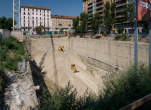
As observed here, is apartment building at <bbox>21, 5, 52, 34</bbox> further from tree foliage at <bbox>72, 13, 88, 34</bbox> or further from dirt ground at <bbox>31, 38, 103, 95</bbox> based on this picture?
dirt ground at <bbox>31, 38, 103, 95</bbox>

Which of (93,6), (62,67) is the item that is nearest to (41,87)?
(62,67)

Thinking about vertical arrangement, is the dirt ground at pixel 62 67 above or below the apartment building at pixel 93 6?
below

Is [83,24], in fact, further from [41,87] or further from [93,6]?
[41,87]

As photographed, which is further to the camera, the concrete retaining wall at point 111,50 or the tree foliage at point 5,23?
the tree foliage at point 5,23

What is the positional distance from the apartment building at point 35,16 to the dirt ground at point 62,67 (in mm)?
59649

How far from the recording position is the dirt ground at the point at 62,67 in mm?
17453

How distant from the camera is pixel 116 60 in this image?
58.4 ft

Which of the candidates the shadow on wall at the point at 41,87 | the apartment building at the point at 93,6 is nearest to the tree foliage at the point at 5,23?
the apartment building at the point at 93,6

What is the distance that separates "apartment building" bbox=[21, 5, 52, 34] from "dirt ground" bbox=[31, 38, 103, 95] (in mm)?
59649

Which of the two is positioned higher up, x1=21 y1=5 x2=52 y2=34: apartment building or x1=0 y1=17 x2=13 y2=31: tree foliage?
x1=21 y1=5 x2=52 y2=34: apartment building

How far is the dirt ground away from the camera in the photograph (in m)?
17.5

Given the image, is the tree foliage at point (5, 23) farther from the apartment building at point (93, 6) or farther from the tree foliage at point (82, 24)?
the apartment building at point (93, 6)

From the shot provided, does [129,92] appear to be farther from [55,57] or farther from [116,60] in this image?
[55,57]

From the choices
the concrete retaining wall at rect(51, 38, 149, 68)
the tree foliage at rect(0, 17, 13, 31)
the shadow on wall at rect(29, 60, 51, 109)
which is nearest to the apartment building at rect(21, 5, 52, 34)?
the tree foliage at rect(0, 17, 13, 31)
